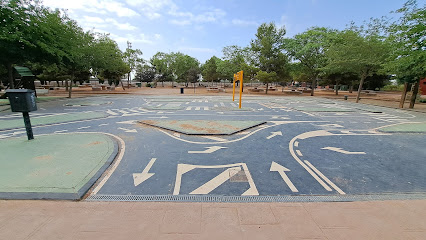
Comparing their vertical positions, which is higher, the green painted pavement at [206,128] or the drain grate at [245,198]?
the drain grate at [245,198]

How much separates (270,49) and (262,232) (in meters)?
38.7

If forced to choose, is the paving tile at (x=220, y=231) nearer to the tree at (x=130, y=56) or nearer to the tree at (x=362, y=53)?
the tree at (x=362, y=53)

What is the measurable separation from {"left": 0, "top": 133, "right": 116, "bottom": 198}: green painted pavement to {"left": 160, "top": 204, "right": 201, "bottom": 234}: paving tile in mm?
2163

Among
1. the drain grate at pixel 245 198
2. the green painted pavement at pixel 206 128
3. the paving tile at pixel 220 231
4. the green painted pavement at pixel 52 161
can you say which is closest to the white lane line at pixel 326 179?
the drain grate at pixel 245 198

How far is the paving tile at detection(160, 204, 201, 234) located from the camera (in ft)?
9.91

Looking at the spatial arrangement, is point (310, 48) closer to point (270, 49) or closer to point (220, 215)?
point (270, 49)

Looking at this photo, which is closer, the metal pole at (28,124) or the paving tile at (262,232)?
the paving tile at (262,232)

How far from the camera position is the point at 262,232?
2.98 metres

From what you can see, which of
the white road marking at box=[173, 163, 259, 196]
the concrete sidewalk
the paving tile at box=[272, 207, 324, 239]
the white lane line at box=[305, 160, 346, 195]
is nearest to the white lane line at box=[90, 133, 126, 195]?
the concrete sidewalk

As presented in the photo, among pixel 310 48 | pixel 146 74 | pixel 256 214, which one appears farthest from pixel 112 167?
pixel 146 74

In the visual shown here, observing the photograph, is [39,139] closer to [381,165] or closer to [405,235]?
[405,235]

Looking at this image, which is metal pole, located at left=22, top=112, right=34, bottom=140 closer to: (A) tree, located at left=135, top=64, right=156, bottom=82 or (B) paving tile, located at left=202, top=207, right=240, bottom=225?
(B) paving tile, located at left=202, top=207, right=240, bottom=225

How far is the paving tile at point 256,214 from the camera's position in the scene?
324 cm

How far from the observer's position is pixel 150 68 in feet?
226
